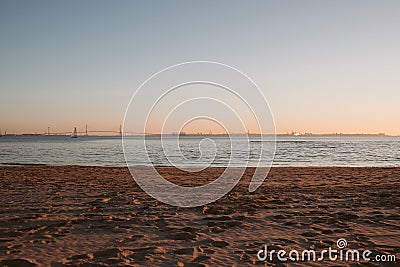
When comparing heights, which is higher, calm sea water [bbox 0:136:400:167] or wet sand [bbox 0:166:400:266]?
wet sand [bbox 0:166:400:266]

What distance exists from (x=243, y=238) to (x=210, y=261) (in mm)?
1473

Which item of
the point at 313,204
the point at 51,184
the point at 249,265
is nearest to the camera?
the point at 249,265

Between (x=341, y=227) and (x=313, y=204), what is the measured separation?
109 inches

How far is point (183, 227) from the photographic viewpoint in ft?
25.0

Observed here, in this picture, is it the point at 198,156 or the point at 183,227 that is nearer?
the point at 183,227

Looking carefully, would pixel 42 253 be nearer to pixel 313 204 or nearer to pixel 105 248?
pixel 105 248

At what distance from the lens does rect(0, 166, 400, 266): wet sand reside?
18.8ft

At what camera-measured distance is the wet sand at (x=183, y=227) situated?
18.8ft

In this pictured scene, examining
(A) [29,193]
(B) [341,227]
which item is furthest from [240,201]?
(A) [29,193]

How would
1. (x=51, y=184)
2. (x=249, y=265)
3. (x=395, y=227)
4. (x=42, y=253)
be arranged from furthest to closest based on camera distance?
(x=51, y=184)
(x=395, y=227)
(x=42, y=253)
(x=249, y=265)

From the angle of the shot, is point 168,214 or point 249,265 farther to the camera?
point 168,214

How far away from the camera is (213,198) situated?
11.7 metres

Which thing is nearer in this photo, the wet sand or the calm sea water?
the wet sand

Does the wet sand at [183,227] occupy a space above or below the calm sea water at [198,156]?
above
